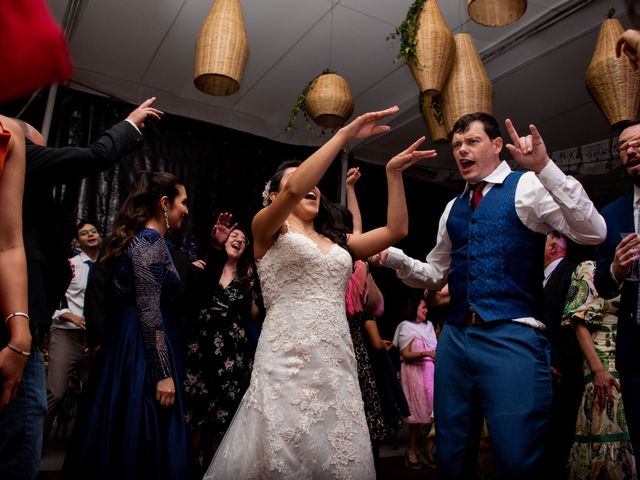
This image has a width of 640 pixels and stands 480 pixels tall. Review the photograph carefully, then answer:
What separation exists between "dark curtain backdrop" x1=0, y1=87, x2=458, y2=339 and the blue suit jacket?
399 centimetres

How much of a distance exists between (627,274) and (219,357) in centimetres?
222

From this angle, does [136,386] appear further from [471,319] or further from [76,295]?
[76,295]

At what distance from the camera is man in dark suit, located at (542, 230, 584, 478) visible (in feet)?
10.4

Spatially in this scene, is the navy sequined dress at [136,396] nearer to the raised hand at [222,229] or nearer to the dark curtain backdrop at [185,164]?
the raised hand at [222,229]

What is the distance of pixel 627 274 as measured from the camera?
6.07 feet

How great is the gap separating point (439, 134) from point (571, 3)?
1699mm

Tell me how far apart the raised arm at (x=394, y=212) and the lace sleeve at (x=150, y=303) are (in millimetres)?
872

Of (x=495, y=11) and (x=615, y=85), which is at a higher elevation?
(x=495, y=11)

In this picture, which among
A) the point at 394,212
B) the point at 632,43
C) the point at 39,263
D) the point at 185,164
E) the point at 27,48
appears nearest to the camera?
the point at 27,48

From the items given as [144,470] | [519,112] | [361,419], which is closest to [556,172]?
[361,419]

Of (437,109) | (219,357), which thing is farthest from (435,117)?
(219,357)

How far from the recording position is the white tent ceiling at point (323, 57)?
400 cm

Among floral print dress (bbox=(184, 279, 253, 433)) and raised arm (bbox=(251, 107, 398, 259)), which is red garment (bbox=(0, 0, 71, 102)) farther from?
floral print dress (bbox=(184, 279, 253, 433))

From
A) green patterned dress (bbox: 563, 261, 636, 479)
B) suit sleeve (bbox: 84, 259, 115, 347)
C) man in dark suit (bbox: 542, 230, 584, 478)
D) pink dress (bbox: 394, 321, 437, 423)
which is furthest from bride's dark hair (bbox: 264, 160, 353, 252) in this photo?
pink dress (bbox: 394, 321, 437, 423)
